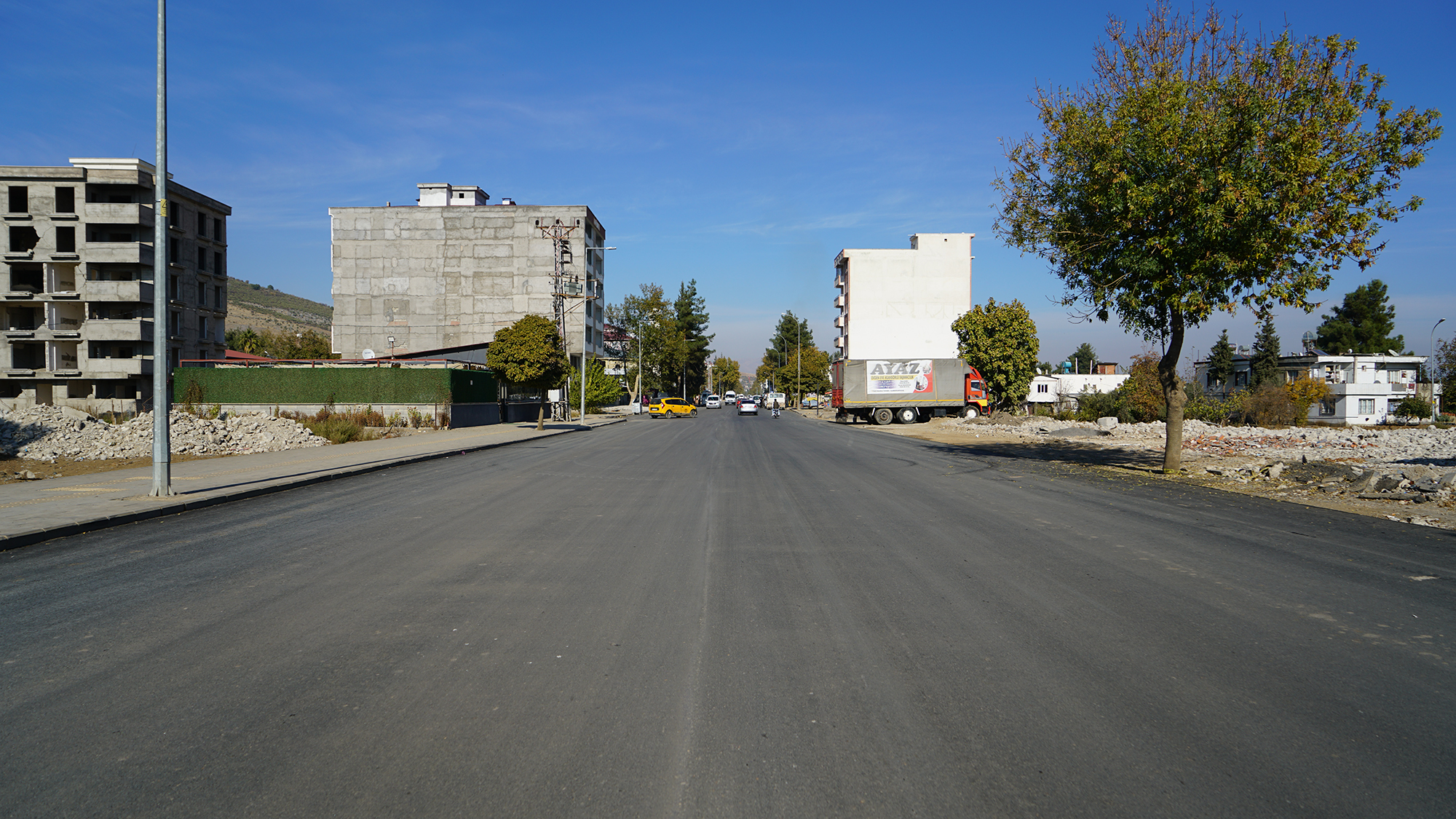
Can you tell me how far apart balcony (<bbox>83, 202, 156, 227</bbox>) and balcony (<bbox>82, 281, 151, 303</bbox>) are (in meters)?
4.26

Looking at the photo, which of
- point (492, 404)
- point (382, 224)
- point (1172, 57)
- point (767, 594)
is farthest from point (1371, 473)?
point (382, 224)

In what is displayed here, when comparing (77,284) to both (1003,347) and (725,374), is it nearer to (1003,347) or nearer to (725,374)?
(1003,347)

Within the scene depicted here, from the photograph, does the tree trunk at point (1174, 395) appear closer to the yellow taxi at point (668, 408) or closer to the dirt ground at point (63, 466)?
the dirt ground at point (63, 466)

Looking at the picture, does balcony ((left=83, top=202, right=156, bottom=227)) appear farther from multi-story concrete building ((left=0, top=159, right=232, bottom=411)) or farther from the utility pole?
the utility pole

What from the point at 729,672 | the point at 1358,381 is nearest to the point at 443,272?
the point at 729,672

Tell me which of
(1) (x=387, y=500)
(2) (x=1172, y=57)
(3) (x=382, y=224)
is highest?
(3) (x=382, y=224)

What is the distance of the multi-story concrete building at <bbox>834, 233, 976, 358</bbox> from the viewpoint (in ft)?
277

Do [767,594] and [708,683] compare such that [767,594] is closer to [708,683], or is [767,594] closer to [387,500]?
[708,683]

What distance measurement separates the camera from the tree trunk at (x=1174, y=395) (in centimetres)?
1675

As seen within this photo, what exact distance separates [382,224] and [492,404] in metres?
40.7

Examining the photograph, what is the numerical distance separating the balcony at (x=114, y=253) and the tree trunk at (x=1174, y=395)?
6095cm

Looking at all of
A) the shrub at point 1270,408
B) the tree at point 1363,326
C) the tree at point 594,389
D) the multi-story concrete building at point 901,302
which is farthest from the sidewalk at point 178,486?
the tree at point 1363,326

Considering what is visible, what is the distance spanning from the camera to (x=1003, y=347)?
47.5 metres

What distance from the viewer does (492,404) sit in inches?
1545
